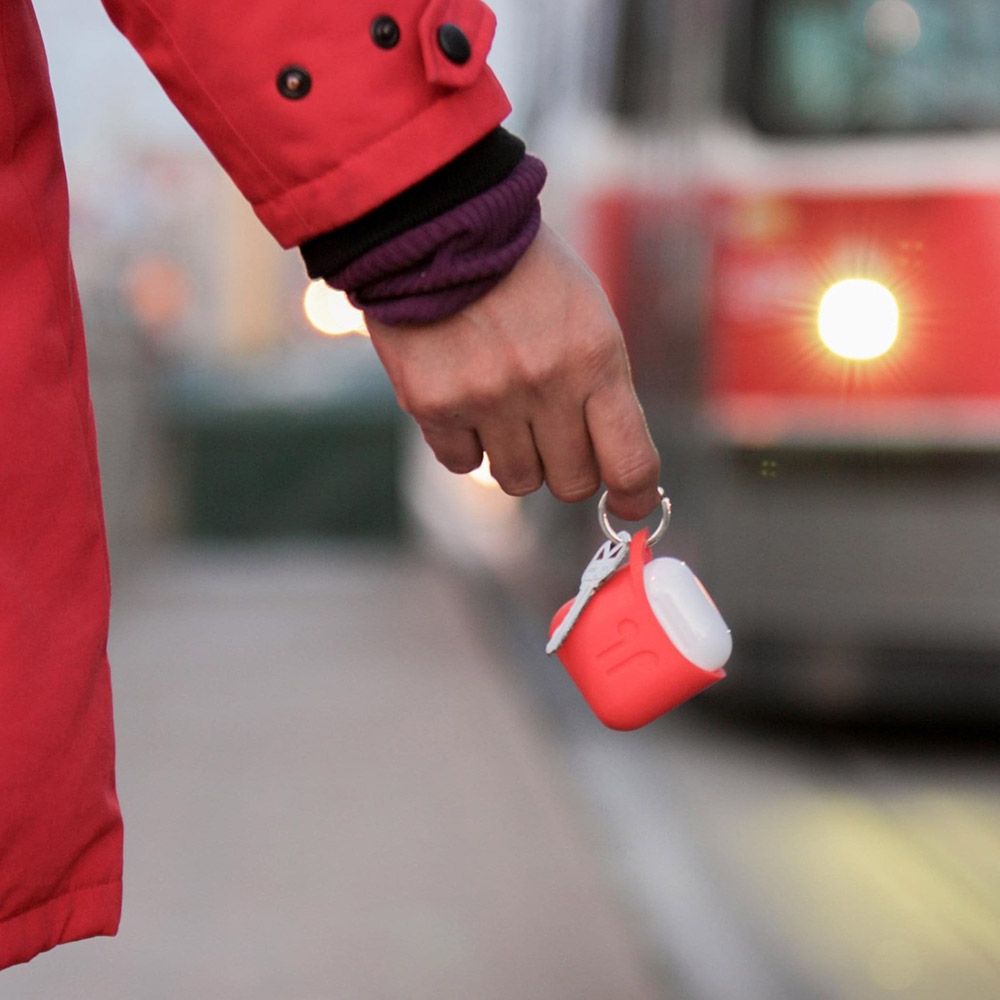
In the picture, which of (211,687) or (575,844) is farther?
(211,687)

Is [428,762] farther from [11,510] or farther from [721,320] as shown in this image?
[11,510]

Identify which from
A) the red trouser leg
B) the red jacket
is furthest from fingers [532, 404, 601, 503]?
the red trouser leg

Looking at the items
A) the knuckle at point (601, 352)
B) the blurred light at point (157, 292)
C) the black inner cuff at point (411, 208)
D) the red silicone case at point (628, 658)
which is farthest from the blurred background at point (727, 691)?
the blurred light at point (157, 292)

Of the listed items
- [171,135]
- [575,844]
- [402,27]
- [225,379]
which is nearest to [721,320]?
[575,844]

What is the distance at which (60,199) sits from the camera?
1399 millimetres

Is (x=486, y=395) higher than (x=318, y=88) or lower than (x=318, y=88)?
lower

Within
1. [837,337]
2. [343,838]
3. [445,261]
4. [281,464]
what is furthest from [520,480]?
[281,464]

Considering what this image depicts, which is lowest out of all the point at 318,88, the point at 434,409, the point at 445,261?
the point at 434,409

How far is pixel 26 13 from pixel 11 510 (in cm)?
36

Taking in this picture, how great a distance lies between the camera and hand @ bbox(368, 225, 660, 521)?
1.38 metres

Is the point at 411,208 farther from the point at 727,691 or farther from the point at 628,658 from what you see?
the point at 727,691

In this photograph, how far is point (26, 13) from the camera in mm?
1378

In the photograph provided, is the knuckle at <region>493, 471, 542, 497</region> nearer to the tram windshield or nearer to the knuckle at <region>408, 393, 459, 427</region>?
the knuckle at <region>408, 393, 459, 427</region>

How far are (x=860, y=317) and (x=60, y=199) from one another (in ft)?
10.9
